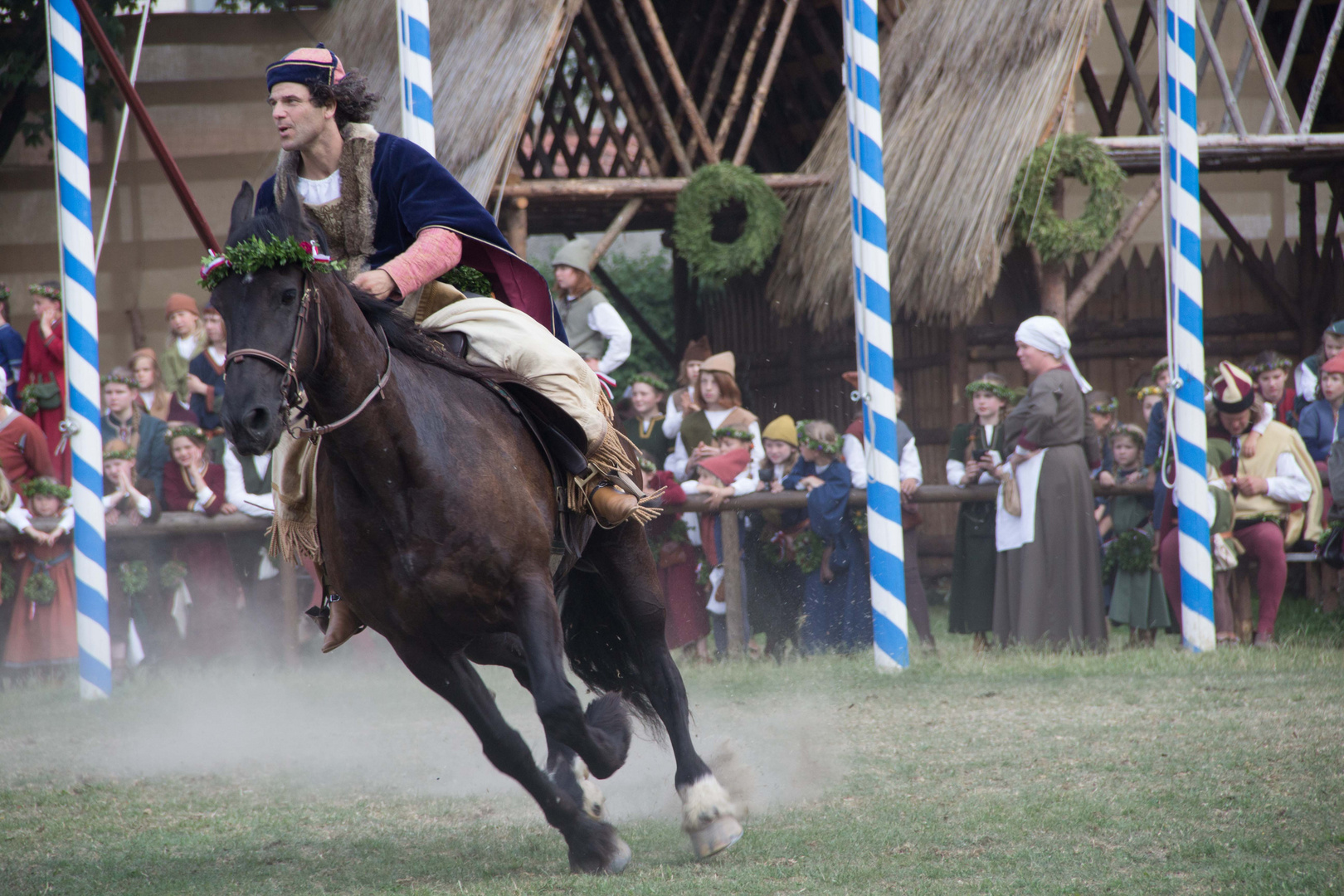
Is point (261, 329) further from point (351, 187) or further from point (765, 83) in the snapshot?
point (765, 83)

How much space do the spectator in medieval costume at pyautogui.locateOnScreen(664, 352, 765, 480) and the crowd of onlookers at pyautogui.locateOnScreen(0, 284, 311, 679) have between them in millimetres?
2733

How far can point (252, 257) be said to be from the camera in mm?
3324

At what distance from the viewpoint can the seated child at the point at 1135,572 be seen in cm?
814

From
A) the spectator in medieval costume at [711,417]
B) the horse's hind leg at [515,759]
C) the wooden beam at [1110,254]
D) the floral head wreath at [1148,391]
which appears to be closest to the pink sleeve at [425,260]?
the horse's hind leg at [515,759]

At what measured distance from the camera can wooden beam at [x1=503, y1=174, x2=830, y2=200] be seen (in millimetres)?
10641

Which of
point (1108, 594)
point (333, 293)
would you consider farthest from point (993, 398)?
point (333, 293)

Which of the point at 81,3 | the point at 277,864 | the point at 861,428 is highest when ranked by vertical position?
the point at 81,3

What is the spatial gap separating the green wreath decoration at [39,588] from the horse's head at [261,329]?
5893 mm

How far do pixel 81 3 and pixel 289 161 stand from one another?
296 cm

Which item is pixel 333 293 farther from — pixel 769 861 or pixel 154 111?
pixel 154 111

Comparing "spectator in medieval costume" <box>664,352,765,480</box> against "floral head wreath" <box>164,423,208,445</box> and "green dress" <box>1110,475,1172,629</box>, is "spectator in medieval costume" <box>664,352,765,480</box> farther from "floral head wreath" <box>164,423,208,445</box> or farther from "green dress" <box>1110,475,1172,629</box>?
"floral head wreath" <box>164,423,208,445</box>

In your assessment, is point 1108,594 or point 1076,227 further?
point 1076,227

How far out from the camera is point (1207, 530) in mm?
7711

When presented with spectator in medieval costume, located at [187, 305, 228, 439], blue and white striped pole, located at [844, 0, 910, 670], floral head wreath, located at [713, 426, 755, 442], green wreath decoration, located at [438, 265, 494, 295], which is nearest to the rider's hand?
green wreath decoration, located at [438, 265, 494, 295]
